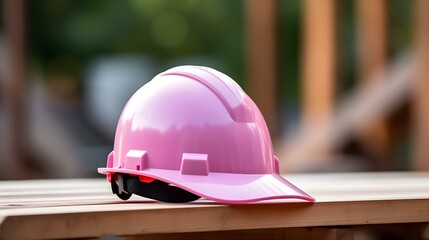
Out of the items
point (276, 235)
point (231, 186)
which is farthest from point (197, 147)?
point (276, 235)

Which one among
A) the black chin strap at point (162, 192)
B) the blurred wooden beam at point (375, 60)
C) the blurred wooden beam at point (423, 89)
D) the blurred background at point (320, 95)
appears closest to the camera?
the black chin strap at point (162, 192)

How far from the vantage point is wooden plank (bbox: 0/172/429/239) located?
2357mm

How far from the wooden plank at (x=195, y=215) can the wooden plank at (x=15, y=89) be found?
548cm

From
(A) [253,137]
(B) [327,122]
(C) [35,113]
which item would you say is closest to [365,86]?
(B) [327,122]

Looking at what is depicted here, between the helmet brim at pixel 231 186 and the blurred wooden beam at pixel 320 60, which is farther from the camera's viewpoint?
the blurred wooden beam at pixel 320 60

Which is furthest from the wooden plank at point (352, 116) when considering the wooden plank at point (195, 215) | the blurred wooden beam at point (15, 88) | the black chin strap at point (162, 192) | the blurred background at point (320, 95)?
the black chin strap at point (162, 192)

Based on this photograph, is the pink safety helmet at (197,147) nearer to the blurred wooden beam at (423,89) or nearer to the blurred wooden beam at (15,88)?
the blurred wooden beam at (423,89)

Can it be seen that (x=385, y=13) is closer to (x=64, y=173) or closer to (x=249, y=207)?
(x=64, y=173)

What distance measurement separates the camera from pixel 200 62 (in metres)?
19.8

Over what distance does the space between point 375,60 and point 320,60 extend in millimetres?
485

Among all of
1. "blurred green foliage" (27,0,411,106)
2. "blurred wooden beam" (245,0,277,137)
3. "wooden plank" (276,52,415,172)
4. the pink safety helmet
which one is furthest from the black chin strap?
"blurred green foliage" (27,0,411,106)

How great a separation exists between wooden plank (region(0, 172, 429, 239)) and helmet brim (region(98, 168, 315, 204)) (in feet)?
0.09

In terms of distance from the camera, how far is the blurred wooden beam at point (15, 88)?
8180 mm

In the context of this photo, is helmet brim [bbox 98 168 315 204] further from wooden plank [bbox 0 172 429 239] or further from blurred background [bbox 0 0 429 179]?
blurred background [bbox 0 0 429 179]
